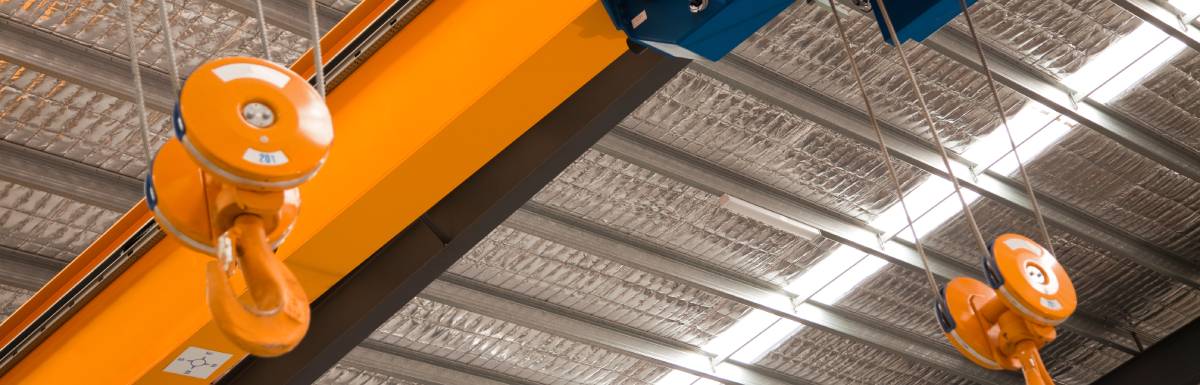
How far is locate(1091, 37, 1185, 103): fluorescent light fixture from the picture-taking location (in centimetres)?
703

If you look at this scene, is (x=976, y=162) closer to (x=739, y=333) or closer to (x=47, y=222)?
(x=739, y=333)

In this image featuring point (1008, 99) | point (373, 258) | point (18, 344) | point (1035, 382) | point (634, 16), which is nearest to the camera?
point (1035, 382)

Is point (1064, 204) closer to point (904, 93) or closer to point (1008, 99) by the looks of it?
point (1008, 99)

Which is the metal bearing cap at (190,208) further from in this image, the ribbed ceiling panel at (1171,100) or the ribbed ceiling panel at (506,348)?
the ribbed ceiling panel at (1171,100)

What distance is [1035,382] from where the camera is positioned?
3260mm

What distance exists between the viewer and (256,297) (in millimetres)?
2342

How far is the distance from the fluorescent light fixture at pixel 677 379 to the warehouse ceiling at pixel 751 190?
27 mm

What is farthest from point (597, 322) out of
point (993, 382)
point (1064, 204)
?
point (993, 382)

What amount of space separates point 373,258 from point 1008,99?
3774 mm

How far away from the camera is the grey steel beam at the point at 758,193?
21.6 feet

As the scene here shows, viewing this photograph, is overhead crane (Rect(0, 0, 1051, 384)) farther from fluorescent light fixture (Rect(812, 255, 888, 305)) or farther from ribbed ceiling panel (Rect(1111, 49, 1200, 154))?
ribbed ceiling panel (Rect(1111, 49, 1200, 154))

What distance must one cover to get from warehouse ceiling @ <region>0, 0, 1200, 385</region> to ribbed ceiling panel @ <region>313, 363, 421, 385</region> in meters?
0.01

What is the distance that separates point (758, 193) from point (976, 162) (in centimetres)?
124

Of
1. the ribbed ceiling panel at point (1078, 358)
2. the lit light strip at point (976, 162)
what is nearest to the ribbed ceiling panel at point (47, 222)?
the lit light strip at point (976, 162)
